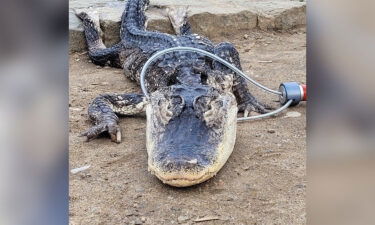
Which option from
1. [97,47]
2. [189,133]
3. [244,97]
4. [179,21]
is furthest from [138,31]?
[189,133]

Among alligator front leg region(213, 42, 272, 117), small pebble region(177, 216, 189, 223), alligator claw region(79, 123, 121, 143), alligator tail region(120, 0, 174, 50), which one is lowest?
small pebble region(177, 216, 189, 223)

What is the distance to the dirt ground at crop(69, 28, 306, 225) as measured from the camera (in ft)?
4.38

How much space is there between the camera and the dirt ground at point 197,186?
1336 millimetres

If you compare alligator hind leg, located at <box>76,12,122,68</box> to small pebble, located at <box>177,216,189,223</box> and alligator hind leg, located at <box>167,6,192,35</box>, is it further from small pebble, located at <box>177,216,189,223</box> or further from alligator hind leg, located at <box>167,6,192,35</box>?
small pebble, located at <box>177,216,189,223</box>

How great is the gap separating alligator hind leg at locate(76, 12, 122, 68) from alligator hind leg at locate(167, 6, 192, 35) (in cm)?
42

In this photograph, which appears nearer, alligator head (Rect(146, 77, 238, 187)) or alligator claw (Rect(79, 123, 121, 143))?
alligator head (Rect(146, 77, 238, 187))

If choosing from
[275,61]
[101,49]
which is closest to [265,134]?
[275,61]

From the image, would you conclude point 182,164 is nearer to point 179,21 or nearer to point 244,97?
point 244,97

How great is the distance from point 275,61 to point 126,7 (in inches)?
40.7

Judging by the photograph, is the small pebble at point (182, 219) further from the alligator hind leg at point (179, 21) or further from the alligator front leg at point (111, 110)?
the alligator hind leg at point (179, 21)

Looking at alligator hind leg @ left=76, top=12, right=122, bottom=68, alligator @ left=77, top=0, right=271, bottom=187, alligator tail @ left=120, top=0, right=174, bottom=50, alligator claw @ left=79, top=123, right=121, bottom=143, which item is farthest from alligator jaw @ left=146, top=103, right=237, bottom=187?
alligator hind leg @ left=76, top=12, right=122, bottom=68
